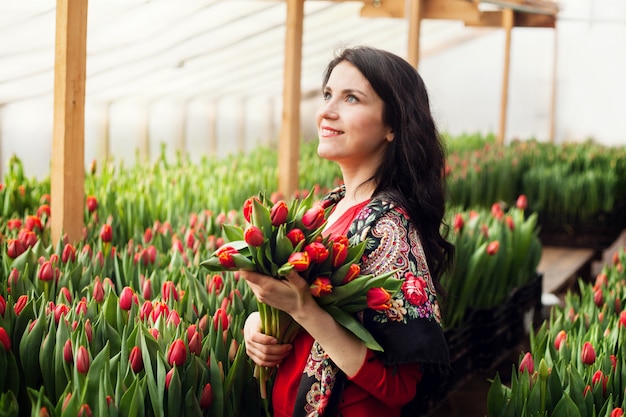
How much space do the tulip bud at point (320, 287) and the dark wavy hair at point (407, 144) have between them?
0.98 feet

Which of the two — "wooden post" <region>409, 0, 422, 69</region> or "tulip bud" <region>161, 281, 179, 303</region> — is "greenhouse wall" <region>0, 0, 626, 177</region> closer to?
"wooden post" <region>409, 0, 422, 69</region>

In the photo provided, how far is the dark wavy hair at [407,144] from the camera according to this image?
67.4 inches

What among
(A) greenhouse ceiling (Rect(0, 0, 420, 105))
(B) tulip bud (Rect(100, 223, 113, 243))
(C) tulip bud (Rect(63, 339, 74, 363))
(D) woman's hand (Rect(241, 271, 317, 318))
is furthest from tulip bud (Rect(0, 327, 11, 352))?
(A) greenhouse ceiling (Rect(0, 0, 420, 105))

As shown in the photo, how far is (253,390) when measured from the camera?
171 centimetres


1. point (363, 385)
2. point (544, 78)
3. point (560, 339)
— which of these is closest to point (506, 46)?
point (560, 339)

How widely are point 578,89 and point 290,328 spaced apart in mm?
15475

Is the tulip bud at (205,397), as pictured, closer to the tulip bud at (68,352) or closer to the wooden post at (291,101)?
the tulip bud at (68,352)

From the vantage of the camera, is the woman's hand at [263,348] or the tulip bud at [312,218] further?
the woman's hand at [263,348]

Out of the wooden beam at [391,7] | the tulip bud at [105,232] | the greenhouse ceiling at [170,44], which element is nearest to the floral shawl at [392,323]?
the tulip bud at [105,232]

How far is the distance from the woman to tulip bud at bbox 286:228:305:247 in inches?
2.5

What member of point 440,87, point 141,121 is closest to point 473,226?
point 141,121

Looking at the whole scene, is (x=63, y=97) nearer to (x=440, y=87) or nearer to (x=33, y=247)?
(x=33, y=247)

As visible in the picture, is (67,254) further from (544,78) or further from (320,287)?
(544,78)

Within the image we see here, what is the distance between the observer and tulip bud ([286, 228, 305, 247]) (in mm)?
1418
